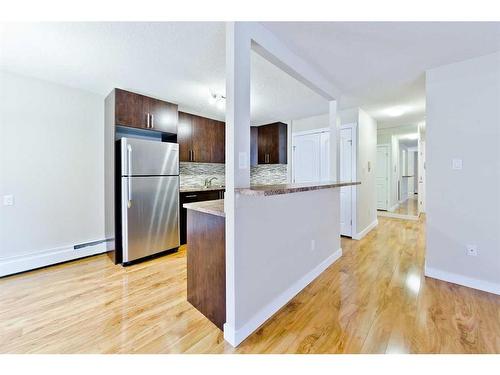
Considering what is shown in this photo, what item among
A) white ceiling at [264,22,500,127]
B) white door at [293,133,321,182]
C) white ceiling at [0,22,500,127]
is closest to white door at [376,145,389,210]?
white door at [293,133,321,182]

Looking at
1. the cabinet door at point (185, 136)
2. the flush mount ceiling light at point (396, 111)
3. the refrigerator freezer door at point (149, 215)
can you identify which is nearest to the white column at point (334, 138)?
the flush mount ceiling light at point (396, 111)

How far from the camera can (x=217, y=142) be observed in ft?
15.1

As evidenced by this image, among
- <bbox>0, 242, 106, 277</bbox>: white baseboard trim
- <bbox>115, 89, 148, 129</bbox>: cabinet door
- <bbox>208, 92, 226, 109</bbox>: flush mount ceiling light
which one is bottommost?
<bbox>0, 242, 106, 277</bbox>: white baseboard trim

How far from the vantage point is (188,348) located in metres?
1.51

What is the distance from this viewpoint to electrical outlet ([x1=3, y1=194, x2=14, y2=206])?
8.46 feet

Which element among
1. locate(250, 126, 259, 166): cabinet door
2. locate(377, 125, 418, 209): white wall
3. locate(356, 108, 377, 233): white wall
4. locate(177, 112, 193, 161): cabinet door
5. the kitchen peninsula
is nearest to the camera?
the kitchen peninsula

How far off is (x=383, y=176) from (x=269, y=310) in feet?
21.0

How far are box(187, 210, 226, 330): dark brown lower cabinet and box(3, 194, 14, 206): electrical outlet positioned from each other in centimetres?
228

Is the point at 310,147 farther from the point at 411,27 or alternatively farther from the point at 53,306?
the point at 53,306

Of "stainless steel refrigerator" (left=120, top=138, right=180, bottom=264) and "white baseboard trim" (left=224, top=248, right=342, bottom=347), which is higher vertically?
"stainless steel refrigerator" (left=120, top=138, right=180, bottom=264)

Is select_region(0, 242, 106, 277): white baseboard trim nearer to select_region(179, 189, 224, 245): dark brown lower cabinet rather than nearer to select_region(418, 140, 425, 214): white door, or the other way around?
select_region(179, 189, 224, 245): dark brown lower cabinet

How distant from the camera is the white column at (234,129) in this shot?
4.98 feet

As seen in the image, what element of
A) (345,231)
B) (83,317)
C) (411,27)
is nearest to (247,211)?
(83,317)

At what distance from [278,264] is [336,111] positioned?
2.21 m
